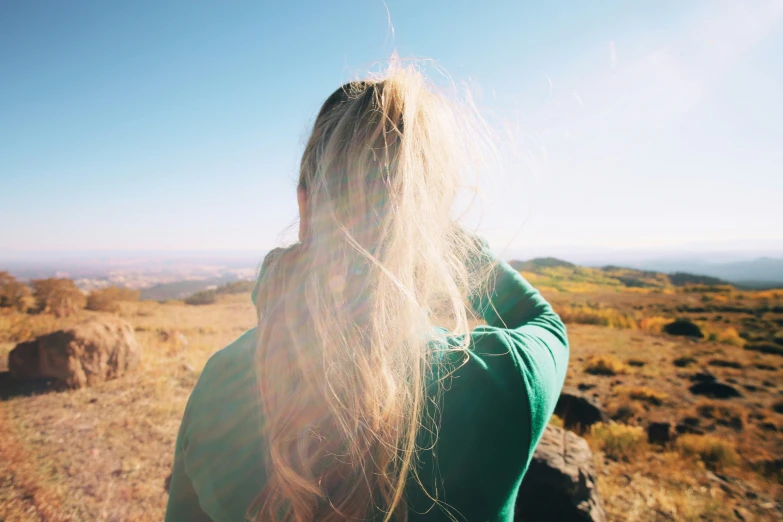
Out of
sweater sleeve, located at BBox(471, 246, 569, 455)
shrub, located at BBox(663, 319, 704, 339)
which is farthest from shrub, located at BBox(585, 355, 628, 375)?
sweater sleeve, located at BBox(471, 246, 569, 455)

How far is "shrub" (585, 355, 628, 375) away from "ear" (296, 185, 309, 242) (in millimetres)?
9357

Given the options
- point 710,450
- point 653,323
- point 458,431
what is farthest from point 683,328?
point 458,431

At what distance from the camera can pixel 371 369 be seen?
2.75ft

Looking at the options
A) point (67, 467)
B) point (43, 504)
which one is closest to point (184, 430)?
point (43, 504)

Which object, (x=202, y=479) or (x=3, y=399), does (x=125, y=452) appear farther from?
(x=202, y=479)

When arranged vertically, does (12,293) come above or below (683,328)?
above

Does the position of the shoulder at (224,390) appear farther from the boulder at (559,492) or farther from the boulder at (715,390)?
the boulder at (715,390)

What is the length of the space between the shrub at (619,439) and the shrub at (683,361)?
188 inches

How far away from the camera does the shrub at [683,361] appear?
820cm

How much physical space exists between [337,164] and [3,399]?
23.6 ft

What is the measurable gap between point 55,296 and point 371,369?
48.5ft

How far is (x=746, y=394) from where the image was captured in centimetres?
638

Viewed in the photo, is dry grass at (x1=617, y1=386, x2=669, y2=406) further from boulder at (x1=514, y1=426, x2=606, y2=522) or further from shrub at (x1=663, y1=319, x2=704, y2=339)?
shrub at (x1=663, y1=319, x2=704, y2=339)

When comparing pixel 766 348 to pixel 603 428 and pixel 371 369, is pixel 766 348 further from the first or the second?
pixel 371 369
